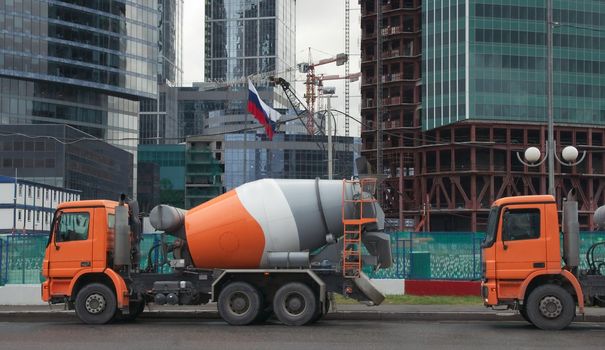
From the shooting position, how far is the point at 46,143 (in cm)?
11650

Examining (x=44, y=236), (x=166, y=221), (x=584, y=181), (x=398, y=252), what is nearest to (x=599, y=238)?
(x=398, y=252)

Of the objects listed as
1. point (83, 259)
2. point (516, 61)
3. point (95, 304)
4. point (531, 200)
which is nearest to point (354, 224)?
point (531, 200)

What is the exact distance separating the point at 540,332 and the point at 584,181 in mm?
98131

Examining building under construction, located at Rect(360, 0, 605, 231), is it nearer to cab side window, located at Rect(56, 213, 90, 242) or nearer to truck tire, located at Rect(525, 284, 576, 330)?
cab side window, located at Rect(56, 213, 90, 242)

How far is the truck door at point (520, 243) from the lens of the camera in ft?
60.0

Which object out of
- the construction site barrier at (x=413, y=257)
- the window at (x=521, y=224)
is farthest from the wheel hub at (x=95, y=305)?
the window at (x=521, y=224)

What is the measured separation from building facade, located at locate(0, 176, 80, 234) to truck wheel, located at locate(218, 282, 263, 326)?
77.5m

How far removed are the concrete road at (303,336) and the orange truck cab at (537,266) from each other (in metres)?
0.57

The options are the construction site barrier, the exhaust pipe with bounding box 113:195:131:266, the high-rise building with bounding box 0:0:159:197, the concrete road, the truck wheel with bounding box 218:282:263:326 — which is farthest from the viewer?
the high-rise building with bounding box 0:0:159:197

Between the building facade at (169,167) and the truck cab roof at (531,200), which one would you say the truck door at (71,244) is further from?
the building facade at (169,167)

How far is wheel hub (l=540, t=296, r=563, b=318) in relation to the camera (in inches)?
706

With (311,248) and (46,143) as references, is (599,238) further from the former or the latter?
(46,143)

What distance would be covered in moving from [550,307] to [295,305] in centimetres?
545

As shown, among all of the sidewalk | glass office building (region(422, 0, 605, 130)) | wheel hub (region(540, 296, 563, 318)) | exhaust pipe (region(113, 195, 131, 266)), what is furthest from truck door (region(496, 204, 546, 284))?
glass office building (region(422, 0, 605, 130))
